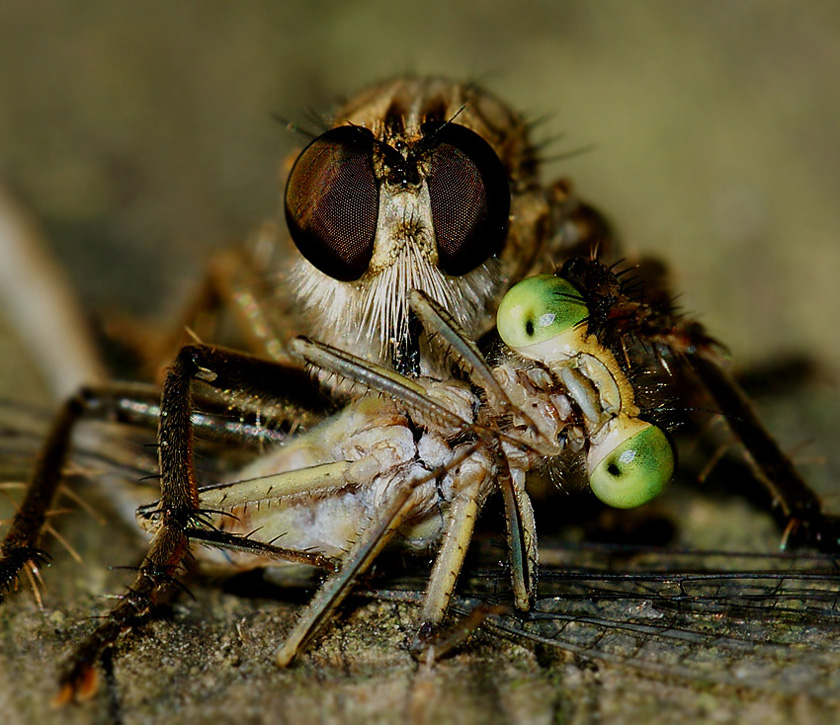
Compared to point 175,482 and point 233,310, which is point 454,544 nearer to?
point 175,482

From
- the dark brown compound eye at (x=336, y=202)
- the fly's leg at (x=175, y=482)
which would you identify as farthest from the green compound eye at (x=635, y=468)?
the fly's leg at (x=175, y=482)

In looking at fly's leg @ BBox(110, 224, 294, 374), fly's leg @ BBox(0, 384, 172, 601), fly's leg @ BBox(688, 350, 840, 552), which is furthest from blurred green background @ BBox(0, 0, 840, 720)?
fly's leg @ BBox(688, 350, 840, 552)

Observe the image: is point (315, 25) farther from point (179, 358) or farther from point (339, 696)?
point (339, 696)

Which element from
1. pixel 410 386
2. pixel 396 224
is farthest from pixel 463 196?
pixel 410 386

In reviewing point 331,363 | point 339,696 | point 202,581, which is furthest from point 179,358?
point 339,696

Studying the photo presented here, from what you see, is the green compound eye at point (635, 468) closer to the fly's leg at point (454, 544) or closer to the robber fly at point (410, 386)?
the robber fly at point (410, 386)

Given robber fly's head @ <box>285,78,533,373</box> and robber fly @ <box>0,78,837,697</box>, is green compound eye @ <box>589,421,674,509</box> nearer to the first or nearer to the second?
robber fly @ <box>0,78,837,697</box>
